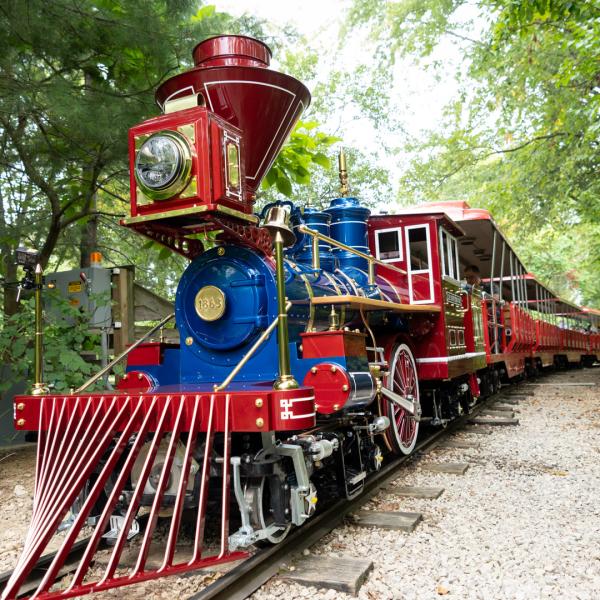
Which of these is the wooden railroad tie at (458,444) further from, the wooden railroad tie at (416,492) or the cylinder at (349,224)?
the cylinder at (349,224)

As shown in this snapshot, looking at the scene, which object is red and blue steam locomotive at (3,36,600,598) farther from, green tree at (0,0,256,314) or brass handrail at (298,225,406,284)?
green tree at (0,0,256,314)

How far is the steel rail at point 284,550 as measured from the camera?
281cm

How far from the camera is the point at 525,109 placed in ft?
44.9

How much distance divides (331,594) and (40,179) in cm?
483

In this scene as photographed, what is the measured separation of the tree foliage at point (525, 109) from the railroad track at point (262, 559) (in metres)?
6.37

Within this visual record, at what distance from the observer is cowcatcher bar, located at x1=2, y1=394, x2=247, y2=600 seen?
8.70ft

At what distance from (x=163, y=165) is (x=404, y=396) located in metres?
3.31

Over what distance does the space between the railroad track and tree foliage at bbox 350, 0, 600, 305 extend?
20.9 feet

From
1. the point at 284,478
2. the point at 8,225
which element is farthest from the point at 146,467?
the point at 8,225

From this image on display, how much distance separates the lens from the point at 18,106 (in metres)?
4.68

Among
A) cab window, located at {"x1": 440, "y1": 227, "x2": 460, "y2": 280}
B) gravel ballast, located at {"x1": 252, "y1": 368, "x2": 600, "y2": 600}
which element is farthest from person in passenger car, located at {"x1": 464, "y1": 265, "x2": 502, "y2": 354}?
gravel ballast, located at {"x1": 252, "y1": 368, "x2": 600, "y2": 600}

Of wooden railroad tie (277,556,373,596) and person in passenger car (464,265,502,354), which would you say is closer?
wooden railroad tie (277,556,373,596)

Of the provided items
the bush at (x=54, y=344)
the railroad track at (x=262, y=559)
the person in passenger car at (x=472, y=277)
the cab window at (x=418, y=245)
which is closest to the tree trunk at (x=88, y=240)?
the bush at (x=54, y=344)

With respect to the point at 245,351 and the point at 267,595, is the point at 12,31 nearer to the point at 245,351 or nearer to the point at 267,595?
the point at 245,351
